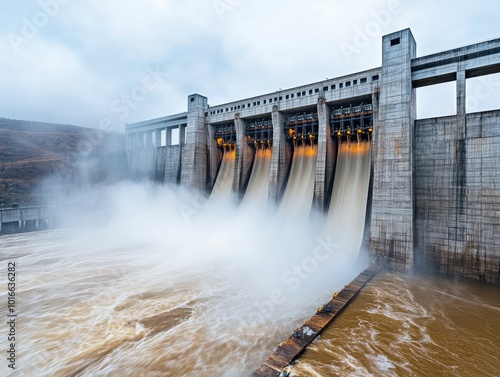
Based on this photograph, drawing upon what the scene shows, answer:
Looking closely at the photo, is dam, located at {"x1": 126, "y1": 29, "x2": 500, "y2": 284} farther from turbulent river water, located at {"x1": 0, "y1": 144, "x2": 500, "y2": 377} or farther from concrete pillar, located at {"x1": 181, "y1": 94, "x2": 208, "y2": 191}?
concrete pillar, located at {"x1": 181, "y1": 94, "x2": 208, "y2": 191}

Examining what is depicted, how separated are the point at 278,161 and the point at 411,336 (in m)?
12.7

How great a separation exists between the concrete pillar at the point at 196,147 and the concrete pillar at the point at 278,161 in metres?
7.35

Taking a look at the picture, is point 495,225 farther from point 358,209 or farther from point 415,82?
point 415,82

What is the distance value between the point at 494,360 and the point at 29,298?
14.6 meters

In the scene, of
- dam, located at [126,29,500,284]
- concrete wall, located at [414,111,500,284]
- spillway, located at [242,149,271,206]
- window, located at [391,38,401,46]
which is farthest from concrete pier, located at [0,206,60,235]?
window, located at [391,38,401,46]

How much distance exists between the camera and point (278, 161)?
17.9 metres

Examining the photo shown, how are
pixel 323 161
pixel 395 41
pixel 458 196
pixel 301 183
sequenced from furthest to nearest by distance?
1. pixel 301 183
2. pixel 323 161
3. pixel 395 41
4. pixel 458 196

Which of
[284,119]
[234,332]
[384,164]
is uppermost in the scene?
[284,119]

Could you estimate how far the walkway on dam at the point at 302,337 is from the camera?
543 cm

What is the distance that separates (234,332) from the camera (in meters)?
7.62

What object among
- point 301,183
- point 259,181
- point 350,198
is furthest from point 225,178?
point 350,198

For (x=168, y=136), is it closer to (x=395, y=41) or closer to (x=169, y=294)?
(x=169, y=294)

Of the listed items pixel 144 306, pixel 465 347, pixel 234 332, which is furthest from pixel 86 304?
pixel 465 347

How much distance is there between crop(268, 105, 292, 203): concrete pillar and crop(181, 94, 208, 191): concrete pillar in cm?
735
